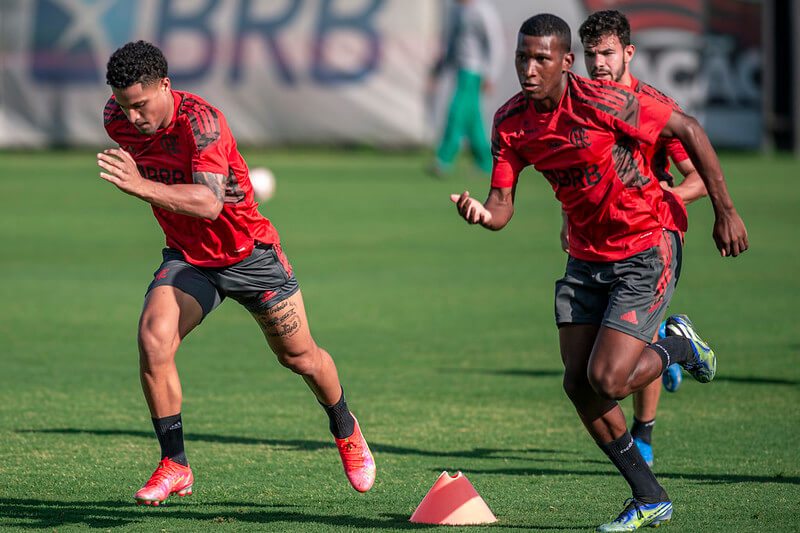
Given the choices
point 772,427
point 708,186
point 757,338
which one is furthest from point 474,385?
point 708,186

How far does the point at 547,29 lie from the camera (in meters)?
5.25

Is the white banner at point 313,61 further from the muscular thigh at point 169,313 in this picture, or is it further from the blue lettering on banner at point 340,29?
the muscular thigh at point 169,313

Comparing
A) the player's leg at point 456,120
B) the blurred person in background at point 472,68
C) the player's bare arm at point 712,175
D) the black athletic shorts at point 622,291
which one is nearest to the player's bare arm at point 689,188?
the black athletic shorts at point 622,291

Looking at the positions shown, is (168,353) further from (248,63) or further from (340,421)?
(248,63)

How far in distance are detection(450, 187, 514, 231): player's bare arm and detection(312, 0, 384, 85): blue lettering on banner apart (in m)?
23.1

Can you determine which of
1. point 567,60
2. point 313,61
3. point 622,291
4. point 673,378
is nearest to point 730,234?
point 622,291

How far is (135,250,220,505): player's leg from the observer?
5570mm

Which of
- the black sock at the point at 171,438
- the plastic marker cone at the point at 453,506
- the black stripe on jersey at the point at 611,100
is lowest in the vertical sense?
the plastic marker cone at the point at 453,506

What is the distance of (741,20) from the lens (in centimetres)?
2659

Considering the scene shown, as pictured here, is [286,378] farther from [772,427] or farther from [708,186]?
[708,186]

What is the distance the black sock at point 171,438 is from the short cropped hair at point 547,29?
240cm

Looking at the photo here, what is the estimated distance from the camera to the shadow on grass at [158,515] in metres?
5.29

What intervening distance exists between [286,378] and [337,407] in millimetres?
2729

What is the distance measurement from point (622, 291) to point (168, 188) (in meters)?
2.02
